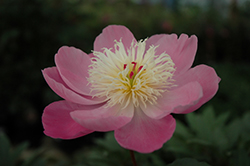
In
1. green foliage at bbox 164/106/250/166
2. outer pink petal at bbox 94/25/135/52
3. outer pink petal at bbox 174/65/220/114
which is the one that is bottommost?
green foliage at bbox 164/106/250/166

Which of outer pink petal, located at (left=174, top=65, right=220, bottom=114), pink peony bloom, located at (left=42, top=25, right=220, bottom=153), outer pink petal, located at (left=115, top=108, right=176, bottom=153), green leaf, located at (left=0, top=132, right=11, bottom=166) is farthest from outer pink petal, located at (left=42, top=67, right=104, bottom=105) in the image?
green leaf, located at (left=0, top=132, right=11, bottom=166)

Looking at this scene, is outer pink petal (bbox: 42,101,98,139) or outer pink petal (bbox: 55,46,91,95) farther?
outer pink petal (bbox: 55,46,91,95)

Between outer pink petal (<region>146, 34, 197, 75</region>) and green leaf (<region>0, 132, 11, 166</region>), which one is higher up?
outer pink petal (<region>146, 34, 197, 75</region>)

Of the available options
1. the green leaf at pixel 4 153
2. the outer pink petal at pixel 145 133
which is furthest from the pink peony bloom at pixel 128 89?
the green leaf at pixel 4 153

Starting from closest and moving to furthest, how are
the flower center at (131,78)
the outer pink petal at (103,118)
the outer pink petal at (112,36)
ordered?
the outer pink petal at (103,118) → the flower center at (131,78) → the outer pink petal at (112,36)

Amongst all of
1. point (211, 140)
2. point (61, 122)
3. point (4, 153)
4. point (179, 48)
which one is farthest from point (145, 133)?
point (4, 153)

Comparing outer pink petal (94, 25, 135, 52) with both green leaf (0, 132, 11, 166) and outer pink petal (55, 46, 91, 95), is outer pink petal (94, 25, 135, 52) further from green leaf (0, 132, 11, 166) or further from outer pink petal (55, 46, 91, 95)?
green leaf (0, 132, 11, 166)

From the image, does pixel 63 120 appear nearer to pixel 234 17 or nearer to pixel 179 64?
pixel 179 64

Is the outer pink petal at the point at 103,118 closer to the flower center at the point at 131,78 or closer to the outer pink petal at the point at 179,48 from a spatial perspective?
the flower center at the point at 131,78

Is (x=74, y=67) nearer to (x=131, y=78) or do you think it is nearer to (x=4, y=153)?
(x=131, y=78)
